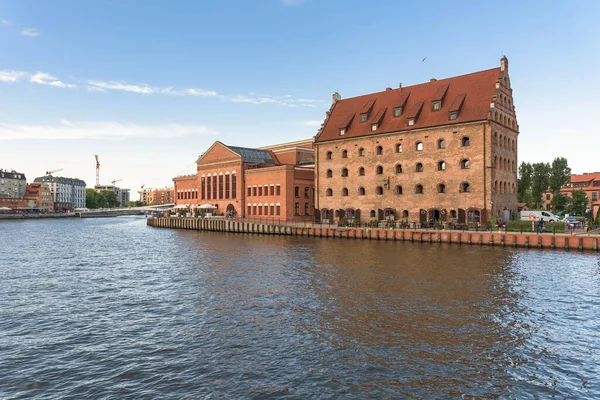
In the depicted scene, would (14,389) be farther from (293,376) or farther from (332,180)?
(332,180)

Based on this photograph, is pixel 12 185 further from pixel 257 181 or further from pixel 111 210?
pixel 257 181

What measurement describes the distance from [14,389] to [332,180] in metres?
61.2

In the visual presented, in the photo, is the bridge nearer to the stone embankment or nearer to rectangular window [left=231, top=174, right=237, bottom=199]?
rectangular window [left=231, top=174, right=237, bottom=199]

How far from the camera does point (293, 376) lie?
13773 millimetres

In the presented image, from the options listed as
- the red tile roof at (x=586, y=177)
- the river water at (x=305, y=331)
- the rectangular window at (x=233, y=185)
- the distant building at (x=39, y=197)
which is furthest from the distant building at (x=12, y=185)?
the red tile roof at (x=586, y=177)

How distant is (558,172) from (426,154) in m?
53.4

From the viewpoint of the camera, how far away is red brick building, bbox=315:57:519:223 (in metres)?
56.3

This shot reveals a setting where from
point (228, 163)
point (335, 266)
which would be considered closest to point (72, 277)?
point (335, 266)

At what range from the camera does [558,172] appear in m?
96.1

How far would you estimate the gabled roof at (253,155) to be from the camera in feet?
289

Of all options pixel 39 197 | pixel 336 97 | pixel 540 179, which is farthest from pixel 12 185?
pixel 540 179

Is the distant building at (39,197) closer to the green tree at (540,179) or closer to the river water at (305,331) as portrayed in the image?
the river water at (305,331)

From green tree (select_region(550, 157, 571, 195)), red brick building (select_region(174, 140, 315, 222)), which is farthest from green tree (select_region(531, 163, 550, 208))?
red brick building (select_region(174, 140, 315, 222))

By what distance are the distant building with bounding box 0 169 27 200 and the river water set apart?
181 m
